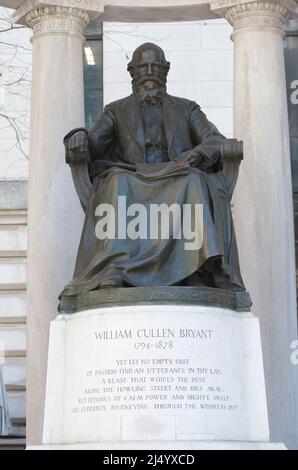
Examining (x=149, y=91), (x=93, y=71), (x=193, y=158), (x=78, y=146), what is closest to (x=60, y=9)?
(x=149, y=91)

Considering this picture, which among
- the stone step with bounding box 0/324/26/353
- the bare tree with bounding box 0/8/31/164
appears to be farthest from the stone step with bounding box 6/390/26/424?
the bare tree with bounding box 0/8/31/164

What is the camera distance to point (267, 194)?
21.1m

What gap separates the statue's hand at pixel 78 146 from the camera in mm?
17469

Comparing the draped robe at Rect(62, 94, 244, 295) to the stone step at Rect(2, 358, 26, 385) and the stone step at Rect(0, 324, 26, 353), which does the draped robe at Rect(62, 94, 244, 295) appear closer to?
the stone step at Rect(2, 358, 26, 385)

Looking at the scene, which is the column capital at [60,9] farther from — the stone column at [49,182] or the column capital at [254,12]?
the column capital at [254,12]

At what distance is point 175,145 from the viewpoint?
18.2m

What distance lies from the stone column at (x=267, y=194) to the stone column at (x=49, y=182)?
7.74 ft

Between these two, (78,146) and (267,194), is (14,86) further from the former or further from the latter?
(78,146)

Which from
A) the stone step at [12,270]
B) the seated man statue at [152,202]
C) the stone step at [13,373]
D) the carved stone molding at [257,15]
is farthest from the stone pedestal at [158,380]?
the stone step at [12,270]

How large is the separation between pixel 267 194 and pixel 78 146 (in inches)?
177

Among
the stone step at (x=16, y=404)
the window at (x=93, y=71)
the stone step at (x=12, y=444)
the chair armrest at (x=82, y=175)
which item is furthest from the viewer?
the window at (x=93, y=71)

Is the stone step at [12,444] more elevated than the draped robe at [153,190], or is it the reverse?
the draped robe at [153,190]
